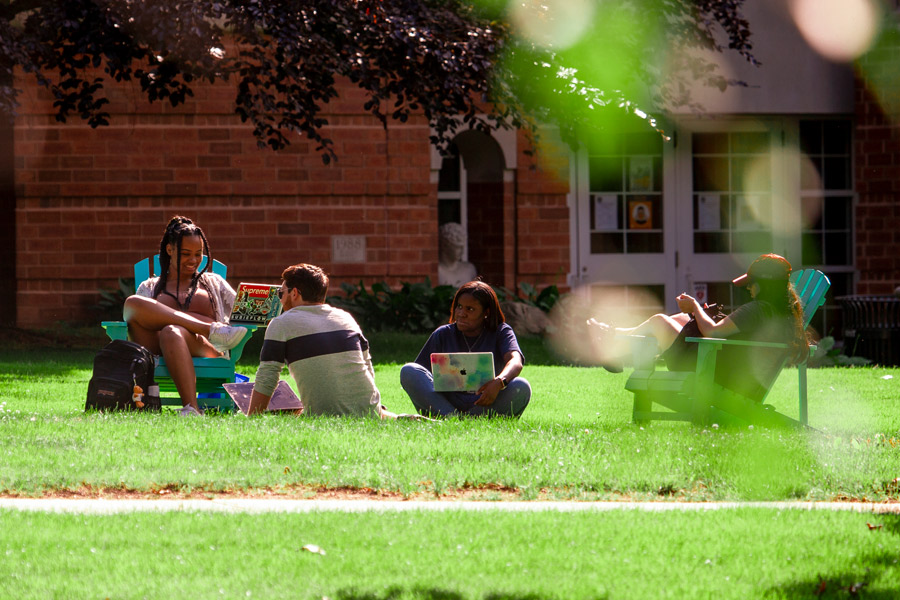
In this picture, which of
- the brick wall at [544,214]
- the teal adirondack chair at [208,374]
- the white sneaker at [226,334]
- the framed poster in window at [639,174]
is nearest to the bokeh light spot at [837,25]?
the framed poster in window at [639,174]

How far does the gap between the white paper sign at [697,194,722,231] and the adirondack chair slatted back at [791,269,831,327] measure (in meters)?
9.99

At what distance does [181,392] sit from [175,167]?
9.30 m

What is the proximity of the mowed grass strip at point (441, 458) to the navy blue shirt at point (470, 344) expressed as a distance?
0.53 m

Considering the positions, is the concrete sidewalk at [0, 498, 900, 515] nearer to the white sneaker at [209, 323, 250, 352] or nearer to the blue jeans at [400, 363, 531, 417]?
the blue jeans at [400, 363, 531, 417]

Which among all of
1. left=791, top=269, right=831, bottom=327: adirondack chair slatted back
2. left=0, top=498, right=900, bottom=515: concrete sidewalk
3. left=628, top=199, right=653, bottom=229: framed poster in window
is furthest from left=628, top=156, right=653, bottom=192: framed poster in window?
left=0, top=498, right=900, bottom=515: concrete sidewalk

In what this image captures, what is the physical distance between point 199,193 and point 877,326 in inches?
355

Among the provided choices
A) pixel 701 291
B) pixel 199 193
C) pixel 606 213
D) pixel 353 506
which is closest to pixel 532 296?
pixel 606 213

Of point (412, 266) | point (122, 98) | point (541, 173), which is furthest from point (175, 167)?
point (541, 173)

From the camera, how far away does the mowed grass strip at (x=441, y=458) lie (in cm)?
568

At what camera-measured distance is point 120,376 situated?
308 inches

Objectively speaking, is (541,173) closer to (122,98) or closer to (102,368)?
(122,98)

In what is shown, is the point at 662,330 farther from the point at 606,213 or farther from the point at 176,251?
the point at 606,213

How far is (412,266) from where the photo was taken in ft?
56.6

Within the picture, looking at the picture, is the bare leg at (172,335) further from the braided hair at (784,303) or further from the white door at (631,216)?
the white door at (631,216)
